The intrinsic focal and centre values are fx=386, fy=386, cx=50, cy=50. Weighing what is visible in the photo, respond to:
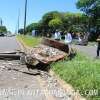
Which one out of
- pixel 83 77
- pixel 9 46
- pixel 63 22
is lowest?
pixel 63 22

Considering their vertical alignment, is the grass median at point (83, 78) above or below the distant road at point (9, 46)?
above

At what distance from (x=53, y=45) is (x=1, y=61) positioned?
10.0 ft

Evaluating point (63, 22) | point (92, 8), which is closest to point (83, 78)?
point (92, 8)

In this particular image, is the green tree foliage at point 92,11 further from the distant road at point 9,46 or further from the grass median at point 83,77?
A: the grass median at point 83,77

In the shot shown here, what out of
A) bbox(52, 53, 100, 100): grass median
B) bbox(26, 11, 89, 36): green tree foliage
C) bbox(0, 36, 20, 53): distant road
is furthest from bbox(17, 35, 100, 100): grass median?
bbox(26, 11, 89, 36): green tree foliage

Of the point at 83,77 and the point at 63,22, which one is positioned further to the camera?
the point at 63,22

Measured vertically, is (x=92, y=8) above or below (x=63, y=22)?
above

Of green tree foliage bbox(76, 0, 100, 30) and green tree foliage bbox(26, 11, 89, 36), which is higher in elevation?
green tree foliage bbox(76, 0, 100, 30)

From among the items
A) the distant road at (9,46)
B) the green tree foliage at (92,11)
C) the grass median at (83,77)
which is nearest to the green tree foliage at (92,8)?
the green tree foliage at (92,11)

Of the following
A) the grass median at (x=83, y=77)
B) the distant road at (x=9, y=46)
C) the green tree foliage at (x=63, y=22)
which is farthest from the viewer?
the green tree foliage at (x=63, y=22)

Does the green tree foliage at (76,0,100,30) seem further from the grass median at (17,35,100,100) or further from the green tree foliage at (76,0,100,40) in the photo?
the grass median at (17,35,100,100)

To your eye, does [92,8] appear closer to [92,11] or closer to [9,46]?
[92,11]

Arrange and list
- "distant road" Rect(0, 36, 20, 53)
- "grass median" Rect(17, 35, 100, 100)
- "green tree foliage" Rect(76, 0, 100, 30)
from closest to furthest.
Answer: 1. "grass median" Rect(17, 35, 100, 100)
2. "distant road" Rect(0, 36, 20, 53)
3. "green tree foliage" Rect(76, 0, 100, 30)

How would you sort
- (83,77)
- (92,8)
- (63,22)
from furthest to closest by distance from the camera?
(63,22)
(92,8)
(83,77)
